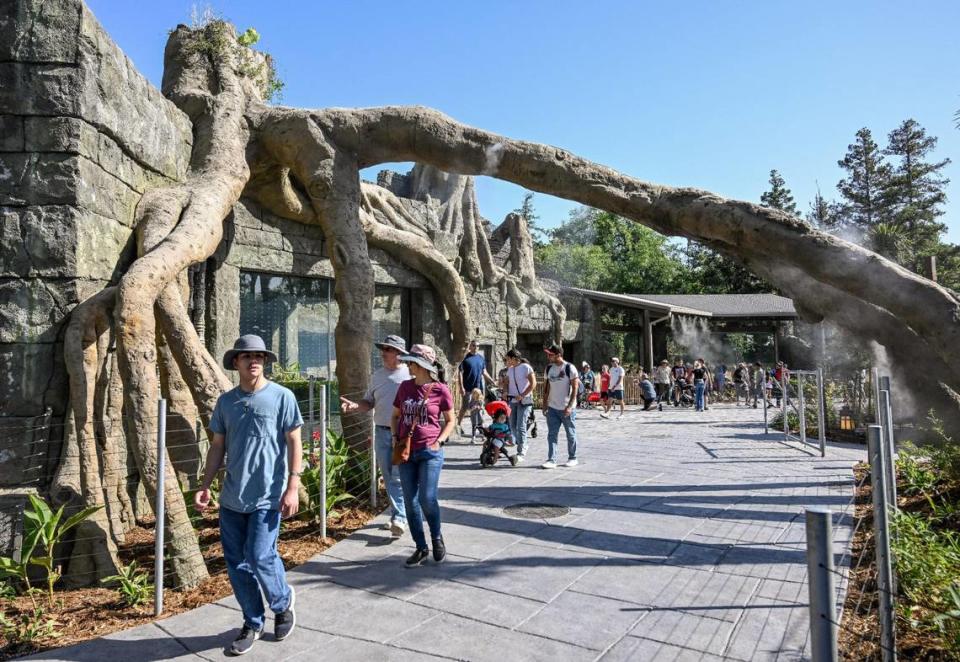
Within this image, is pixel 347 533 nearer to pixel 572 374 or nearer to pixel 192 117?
pixel 572 374

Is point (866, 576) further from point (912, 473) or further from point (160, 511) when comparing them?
point (160, 511)

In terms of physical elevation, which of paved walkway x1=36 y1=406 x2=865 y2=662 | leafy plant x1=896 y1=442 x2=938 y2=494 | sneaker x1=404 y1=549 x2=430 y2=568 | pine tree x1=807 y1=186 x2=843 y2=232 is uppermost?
pine tree x1=807 y1=186 x2=843 y2=232

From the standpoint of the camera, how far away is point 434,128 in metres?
7.45

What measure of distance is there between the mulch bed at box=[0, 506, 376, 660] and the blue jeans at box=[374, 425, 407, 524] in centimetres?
53

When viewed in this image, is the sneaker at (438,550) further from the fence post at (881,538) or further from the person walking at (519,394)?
the person walking at (519,394)

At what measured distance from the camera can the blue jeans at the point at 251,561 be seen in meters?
3.33

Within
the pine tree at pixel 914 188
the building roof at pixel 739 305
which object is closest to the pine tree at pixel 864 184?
the pine tree at pixel 914 188

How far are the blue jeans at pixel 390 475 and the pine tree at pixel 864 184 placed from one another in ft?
134

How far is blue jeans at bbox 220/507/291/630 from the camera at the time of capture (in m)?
3.33

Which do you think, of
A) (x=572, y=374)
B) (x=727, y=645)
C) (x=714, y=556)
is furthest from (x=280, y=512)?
(x=572, y=374)

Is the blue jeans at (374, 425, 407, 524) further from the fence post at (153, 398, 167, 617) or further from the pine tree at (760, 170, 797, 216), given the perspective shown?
the pine tree at (760, 170, 797, 216)

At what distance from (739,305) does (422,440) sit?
25.8m

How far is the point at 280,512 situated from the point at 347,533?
212cm

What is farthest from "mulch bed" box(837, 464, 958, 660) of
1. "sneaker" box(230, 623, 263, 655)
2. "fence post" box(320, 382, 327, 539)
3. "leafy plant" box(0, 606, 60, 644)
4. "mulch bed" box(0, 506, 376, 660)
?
"leafy plant" box(0, 606, 60, 644)
